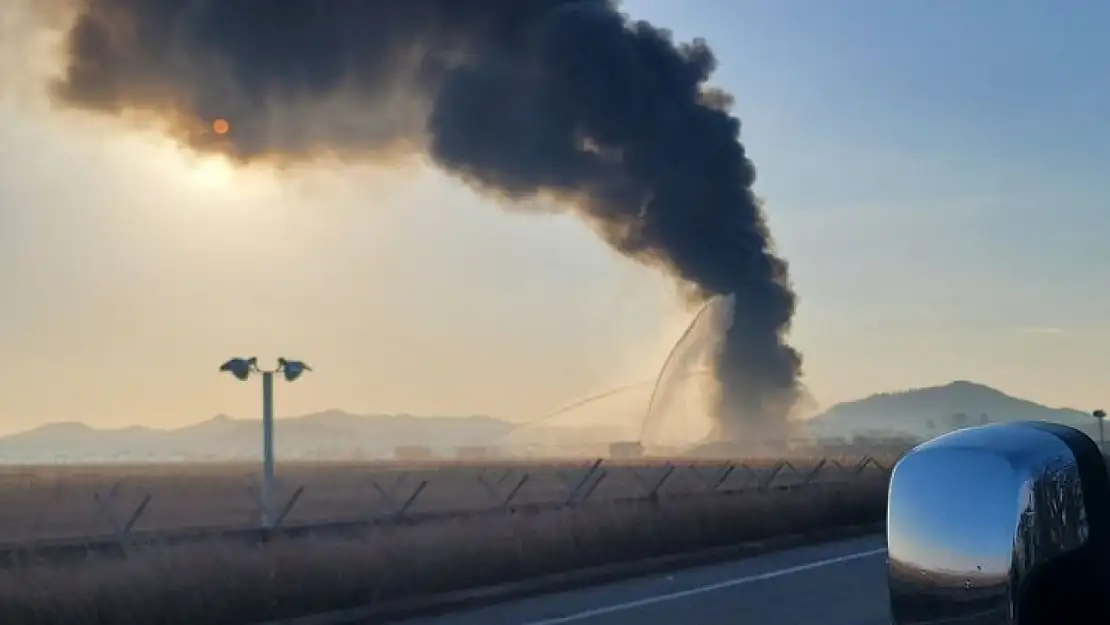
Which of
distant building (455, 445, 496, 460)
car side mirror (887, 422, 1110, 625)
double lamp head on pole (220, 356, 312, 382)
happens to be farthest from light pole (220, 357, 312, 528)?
distant building (455, 445, 496, 460)

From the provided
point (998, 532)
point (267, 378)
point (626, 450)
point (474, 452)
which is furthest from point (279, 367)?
point (474, 452)

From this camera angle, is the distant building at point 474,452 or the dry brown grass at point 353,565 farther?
the distant building at point 474,452

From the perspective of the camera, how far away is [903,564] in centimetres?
212

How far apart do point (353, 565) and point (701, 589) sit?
3.27 meters

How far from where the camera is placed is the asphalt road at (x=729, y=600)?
→ 10945 millimetres

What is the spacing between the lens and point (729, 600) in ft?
39.4

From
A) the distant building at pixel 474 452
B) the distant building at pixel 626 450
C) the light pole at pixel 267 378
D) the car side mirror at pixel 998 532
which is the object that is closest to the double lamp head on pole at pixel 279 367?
the light pole at pixel 267 378

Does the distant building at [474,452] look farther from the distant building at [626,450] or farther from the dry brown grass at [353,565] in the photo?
the dry brown grass at [353,565]

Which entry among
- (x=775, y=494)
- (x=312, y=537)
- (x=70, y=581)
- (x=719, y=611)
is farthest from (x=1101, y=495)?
(x=775, y=494)

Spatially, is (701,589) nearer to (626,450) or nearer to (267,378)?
(267,378)

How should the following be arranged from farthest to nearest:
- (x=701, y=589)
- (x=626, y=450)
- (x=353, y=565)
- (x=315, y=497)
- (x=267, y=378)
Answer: (x=626, y=450), (x=315, y=497), (x=267, y=378), (x=353, y=565), (x=701, y=589)

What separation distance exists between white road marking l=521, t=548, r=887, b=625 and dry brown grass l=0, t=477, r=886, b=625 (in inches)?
76.0

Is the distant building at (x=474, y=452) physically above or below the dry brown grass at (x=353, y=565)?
above

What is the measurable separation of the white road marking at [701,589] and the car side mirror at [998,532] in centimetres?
892
